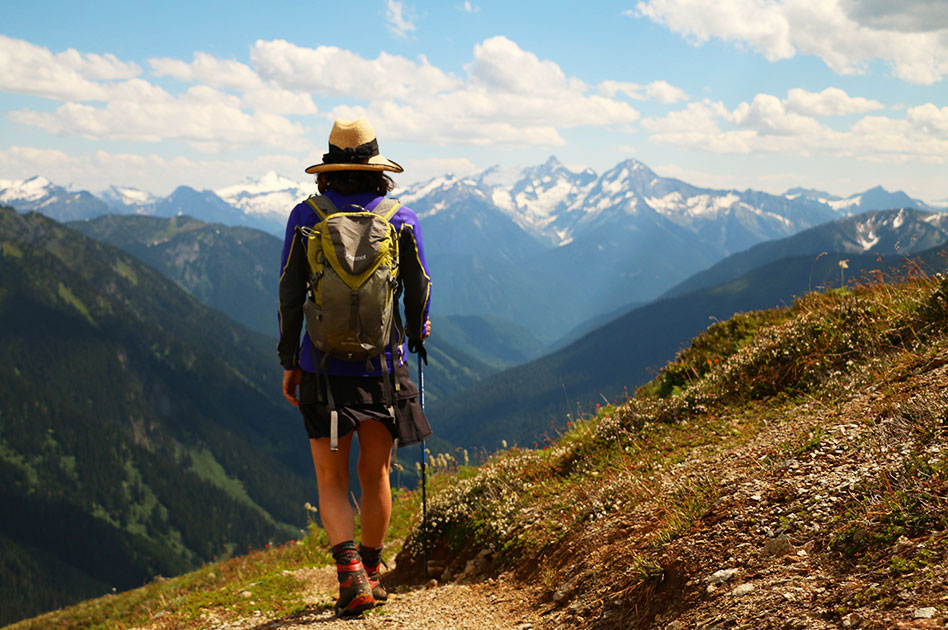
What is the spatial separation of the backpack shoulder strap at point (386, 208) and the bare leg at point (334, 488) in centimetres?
180

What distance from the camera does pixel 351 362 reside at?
16.4 feet

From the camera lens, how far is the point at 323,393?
498 centimetres

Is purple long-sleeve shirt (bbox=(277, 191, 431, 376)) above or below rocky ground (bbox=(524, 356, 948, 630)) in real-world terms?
above

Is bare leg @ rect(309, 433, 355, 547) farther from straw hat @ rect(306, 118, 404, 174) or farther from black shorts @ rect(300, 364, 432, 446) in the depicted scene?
straw hat @ rect(306, 118, 404, 174)

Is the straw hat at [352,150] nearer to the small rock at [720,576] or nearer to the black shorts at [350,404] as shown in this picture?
the black shorts at [350,404]

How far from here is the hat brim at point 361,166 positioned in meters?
5.15

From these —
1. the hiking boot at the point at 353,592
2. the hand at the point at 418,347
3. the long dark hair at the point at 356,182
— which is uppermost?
the long dark hair at the point at 356,182

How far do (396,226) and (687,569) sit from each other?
10.7ft

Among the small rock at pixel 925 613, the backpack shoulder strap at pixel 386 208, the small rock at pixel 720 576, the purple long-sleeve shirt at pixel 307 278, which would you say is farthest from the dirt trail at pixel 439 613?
the backpack shoulder strap at pixel 386 208

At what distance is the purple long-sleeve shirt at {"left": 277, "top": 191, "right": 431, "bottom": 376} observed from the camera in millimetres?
5004

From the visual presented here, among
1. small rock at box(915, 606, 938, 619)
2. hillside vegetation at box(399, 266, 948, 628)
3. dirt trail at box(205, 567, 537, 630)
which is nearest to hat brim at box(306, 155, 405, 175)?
hillside vegetation at box(399, 266, 948, 628)

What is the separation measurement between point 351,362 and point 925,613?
12.4ft

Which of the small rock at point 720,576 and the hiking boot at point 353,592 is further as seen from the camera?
the hiking boot at point 353,592

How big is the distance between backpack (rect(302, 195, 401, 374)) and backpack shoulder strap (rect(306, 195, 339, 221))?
95 mm
